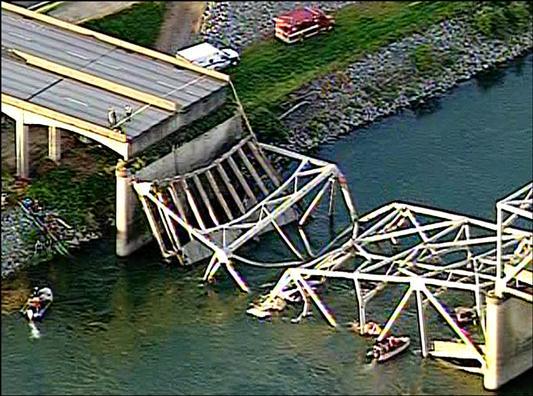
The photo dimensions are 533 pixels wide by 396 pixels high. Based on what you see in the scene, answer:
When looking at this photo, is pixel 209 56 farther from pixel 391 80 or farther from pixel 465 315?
pixel 465 315

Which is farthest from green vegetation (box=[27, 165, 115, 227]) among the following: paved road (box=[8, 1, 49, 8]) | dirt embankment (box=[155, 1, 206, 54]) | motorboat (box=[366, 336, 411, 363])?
paved road (box=[8, 1, 49, 8])

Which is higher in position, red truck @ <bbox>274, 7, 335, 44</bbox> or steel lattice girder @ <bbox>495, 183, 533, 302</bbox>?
steel lattice girder @ <bbox>495, 183, 533, 302</bbox>

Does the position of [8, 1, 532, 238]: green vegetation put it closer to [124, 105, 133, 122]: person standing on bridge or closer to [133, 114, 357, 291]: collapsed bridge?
[124, 105, 133, 122]: person standing on bridge

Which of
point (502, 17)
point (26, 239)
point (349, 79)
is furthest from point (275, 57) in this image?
point (26, 239)

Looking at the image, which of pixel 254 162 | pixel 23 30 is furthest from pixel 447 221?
pixel 23 30

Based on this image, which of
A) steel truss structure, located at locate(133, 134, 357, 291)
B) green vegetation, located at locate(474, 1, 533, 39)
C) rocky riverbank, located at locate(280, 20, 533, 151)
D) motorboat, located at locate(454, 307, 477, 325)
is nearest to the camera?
motorboat, located at locate(454, 307, 477, 325)

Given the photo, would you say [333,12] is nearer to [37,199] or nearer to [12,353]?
[37,199]

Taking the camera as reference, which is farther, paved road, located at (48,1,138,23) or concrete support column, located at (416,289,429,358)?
paved road, located at (48,1,138,23)
